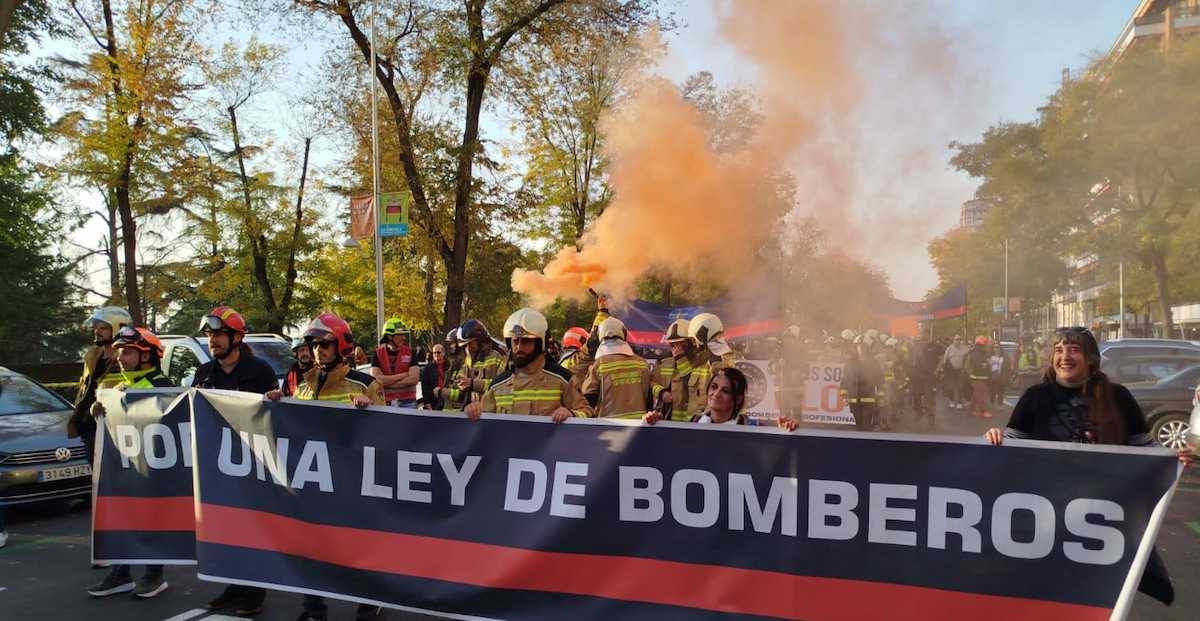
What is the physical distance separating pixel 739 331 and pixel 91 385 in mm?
11067

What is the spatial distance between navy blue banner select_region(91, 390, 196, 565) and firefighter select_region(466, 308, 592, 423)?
2068 mm

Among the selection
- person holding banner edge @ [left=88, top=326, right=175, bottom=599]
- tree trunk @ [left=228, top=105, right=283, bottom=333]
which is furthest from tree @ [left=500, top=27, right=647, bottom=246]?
person holding banner edge @ [left=88, top=326, right=175, bottom=599]

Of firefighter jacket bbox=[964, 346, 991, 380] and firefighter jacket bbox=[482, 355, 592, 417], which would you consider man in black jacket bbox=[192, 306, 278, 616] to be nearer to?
firefighter jacket bbox=[482, 355, 592, 417]

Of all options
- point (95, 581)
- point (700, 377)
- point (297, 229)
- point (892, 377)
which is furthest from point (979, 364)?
point (297, 229)

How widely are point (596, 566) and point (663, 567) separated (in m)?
0.35

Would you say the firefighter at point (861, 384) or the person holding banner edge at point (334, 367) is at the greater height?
the person holding banner edge at point (334, 367)

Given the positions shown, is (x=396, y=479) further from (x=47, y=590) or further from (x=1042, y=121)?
(x=1042, y=121)

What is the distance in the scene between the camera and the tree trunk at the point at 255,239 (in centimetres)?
3114

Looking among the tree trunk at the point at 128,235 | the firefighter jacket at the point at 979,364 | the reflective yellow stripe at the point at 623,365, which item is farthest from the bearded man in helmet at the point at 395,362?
the tree trunk at the point at 128,235

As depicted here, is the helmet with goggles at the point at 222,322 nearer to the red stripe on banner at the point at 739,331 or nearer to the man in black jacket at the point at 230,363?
the man in black jacket at the point at 230,363

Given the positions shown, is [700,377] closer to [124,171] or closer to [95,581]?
[95,581]


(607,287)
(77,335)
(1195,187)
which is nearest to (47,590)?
(607,287)

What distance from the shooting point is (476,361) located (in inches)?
307

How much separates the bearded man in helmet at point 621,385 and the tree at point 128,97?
57.2ft
